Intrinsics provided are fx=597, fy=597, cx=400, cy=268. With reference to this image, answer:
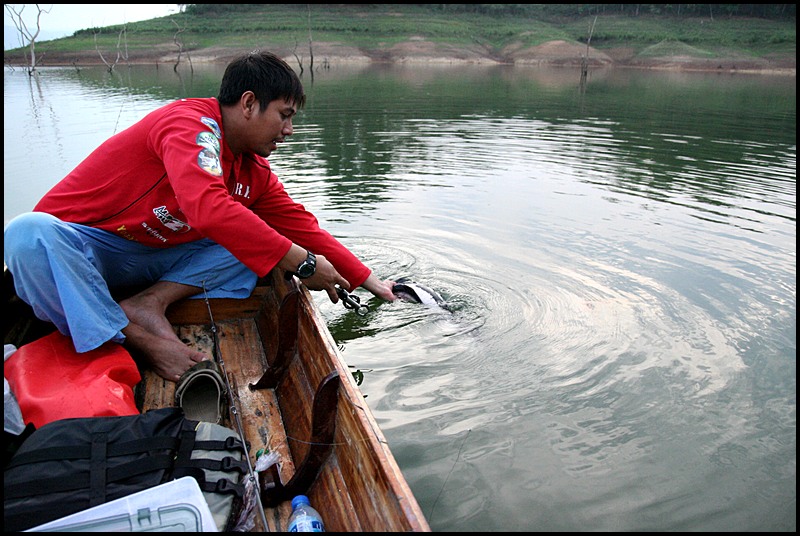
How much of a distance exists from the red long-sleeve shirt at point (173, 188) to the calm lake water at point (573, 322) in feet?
4.47

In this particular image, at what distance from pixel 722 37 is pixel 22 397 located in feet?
191

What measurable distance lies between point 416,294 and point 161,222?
6.95ft

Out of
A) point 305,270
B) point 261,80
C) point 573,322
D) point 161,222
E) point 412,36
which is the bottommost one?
point 573,322

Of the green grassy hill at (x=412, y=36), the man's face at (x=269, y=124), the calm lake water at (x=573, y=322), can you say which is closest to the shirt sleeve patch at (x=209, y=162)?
the man's face at (x=269, y=124)

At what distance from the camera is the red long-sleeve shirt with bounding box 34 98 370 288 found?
257cm

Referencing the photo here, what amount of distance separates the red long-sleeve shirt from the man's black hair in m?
0.17

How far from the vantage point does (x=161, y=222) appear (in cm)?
300

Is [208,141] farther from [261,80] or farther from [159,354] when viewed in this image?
[159,354]

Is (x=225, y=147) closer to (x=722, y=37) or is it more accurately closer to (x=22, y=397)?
(x=22, y=397)

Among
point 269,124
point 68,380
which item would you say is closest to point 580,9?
point 269,124

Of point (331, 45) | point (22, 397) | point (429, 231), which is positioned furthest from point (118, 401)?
point (331, 45)

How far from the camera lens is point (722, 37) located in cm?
4944

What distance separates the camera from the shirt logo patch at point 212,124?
2.74 m

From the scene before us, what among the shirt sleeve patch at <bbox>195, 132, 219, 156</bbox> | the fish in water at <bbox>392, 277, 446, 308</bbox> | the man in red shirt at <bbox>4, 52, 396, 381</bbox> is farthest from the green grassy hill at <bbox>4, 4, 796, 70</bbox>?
the shirt sleeve patch at <bbox>195, 132, 219, 156</bbox>
